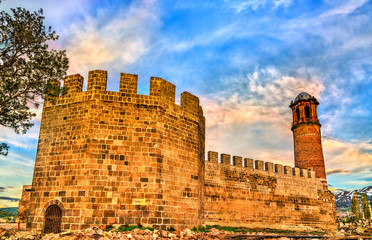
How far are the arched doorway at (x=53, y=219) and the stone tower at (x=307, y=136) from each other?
23.6m

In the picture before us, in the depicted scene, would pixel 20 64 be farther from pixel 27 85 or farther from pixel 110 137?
pixel 110 137

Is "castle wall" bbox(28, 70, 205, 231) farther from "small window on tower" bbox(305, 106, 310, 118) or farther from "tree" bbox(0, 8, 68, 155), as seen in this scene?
"small window on tower" bbox(305, 106, 310, 118)

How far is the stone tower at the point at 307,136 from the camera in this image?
2684 cm

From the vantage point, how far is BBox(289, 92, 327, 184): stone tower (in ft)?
88.1

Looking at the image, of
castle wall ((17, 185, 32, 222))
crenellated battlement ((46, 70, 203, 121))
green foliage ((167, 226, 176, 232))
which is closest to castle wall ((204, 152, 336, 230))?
green foliage ((167, 226, 176, 232))

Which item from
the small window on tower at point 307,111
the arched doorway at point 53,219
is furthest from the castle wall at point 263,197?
the arched doorway at point 53,219

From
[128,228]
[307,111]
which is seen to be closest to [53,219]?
[128,228]

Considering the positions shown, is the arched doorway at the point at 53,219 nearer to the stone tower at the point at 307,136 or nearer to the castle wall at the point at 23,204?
the castle wall at the point at 23,204

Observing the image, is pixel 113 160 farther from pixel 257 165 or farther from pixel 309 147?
pixel 309 147

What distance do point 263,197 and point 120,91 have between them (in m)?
14.5

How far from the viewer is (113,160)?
920 centimetres

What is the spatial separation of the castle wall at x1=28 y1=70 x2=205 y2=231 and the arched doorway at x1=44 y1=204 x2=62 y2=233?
0.14 m

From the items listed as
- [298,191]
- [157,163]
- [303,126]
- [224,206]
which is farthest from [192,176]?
[303,126]

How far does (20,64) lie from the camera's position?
1004 centimetres
